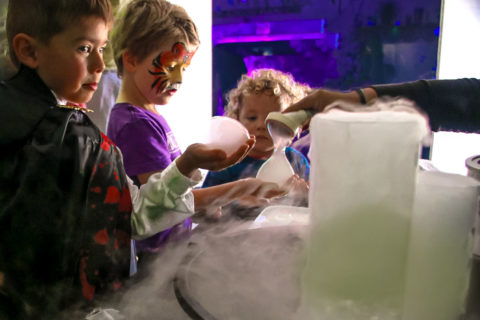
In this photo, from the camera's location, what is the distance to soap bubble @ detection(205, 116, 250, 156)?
32.7 inches

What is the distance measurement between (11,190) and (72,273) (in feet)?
0.71

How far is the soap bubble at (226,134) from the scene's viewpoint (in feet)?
2.73

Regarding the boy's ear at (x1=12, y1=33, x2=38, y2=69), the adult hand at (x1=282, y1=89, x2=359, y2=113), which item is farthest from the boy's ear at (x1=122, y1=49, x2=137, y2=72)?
the adult hand at (x1=282, y1=89, x2=359, y2=113)

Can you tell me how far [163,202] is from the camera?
2.84ft

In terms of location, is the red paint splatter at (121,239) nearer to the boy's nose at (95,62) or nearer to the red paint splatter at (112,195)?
the red paint splatter at (112,195)

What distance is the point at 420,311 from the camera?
0.33m

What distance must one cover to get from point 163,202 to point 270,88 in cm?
96

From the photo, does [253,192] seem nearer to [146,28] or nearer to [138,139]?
[138,139]

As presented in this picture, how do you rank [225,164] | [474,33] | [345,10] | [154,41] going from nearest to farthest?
[225,164] < [154,41] < [474,33] < [345,10]

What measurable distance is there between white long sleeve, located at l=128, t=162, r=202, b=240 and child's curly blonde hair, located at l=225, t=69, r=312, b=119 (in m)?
0.84

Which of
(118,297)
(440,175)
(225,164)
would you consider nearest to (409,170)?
(440,175)

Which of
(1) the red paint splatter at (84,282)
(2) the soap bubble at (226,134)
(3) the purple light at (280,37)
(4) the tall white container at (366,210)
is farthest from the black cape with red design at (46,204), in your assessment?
(3) the purple light at (280,37)

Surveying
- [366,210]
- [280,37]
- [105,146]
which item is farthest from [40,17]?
[280,37]

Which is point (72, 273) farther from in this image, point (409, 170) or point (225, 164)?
point (409, 170)
